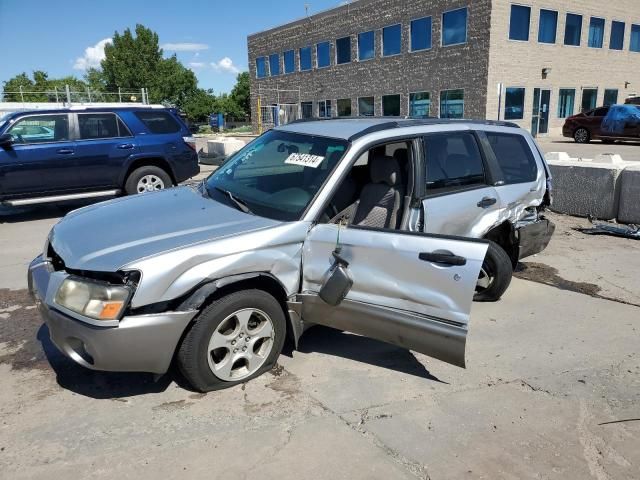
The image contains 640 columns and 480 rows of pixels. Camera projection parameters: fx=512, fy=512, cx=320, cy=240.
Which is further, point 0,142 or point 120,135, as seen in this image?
point 120,135

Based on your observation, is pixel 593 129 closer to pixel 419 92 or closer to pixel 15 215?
pixel 419 92

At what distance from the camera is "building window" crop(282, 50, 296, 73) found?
37.5 m

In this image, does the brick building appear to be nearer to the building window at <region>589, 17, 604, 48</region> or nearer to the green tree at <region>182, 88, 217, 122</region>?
the building window at <region>589, 17, 604, 48</region>

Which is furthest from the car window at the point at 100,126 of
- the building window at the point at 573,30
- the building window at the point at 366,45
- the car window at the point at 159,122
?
the building window at the point at 573,30

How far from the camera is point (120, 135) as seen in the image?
9078mm

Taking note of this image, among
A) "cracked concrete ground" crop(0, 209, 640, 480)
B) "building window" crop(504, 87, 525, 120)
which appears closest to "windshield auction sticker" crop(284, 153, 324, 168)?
"cracked concrete ground" crop(0, 209, 640, 480)

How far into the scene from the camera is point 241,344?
10.8 feet

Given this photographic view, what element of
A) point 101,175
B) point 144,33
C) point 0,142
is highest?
point 144,33

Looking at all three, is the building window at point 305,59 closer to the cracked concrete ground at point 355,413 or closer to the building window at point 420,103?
the building window at point 420,103

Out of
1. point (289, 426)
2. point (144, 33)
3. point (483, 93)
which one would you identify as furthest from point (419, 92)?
point (144, 33)

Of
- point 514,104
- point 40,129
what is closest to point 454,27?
point 514,104

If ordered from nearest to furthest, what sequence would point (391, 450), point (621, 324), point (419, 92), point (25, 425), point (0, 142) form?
point (391, 450), point (25, 425), point (621, 324), point (0, 142), point (419, 92)

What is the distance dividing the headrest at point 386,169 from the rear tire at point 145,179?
19.2ft

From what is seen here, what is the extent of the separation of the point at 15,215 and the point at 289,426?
27.1 ft
